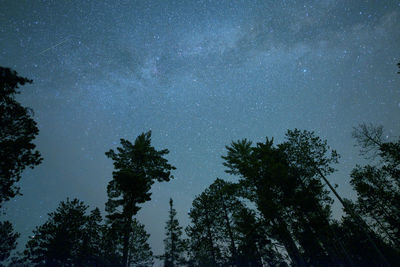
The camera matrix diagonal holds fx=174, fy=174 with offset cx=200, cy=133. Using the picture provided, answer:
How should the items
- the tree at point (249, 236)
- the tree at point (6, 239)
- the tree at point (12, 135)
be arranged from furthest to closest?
the tree at point (6, 239) < the tree at point (249, 236) < the tree at point (12, 135)

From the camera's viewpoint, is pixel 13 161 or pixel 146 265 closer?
pixel 13 161

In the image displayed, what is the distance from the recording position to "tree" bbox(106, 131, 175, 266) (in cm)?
1448

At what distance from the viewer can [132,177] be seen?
47.5 feet

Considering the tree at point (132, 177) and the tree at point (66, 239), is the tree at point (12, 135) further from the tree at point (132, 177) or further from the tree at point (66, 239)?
the tree at point (66, 239)

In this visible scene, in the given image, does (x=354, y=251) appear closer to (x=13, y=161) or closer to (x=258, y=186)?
(x=258, y=186)

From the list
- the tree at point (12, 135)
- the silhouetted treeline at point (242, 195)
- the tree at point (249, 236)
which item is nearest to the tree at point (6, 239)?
the silhouetted treeline at point (242, 195)

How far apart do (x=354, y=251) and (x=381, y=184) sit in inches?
826

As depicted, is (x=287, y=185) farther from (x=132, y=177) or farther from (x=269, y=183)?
(x=132, y=177)

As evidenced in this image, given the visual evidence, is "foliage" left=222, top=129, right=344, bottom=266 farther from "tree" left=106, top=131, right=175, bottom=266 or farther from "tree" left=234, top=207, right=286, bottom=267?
"tree" left=106, top=131, right=175, bottom=266

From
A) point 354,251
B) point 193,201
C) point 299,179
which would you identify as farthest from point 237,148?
point 354,251

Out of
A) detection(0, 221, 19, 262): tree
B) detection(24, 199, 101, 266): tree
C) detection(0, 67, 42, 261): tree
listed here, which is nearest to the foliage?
detection(0, 67, 42, 261): tree

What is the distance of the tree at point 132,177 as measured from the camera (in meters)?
14.5

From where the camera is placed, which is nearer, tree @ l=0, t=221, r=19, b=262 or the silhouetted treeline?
the silhouetted treeline

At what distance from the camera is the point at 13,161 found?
1147 centimetres
